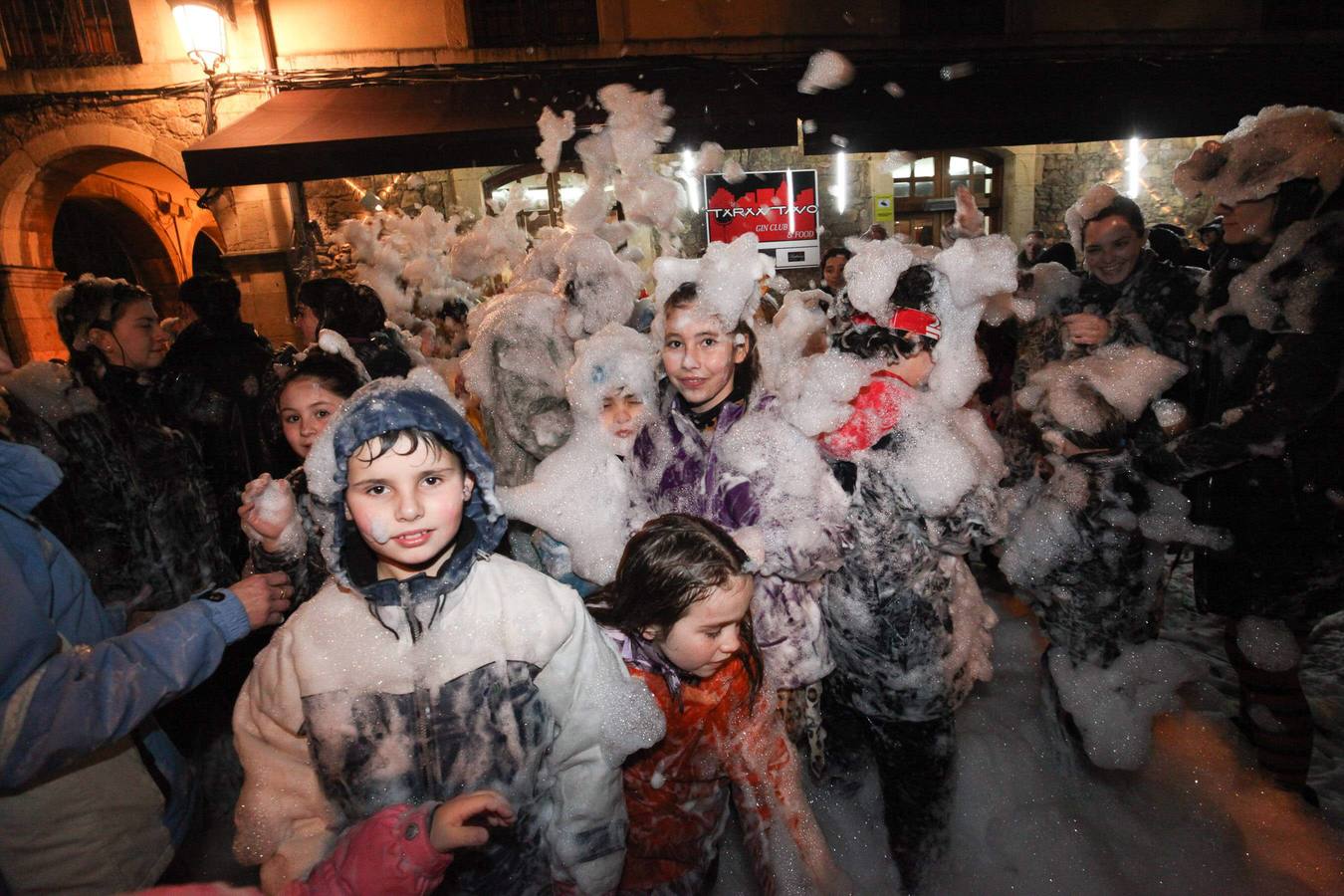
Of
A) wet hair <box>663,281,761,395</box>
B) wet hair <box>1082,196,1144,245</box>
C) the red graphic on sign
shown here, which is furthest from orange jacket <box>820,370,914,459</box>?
the red graphic on sign

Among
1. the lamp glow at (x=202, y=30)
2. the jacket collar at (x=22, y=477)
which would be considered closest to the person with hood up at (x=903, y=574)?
the jacket collar at (x=22, y=477)

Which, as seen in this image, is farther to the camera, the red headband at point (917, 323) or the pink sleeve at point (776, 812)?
the red headband at point (917, 323)

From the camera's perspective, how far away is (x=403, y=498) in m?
1.35

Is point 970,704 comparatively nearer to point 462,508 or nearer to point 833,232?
point 462,508

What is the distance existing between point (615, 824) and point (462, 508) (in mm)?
866

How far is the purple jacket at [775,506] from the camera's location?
201 centimetres

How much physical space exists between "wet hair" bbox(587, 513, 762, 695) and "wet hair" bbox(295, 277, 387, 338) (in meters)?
2.21

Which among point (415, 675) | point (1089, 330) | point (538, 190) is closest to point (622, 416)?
point (415, 675)

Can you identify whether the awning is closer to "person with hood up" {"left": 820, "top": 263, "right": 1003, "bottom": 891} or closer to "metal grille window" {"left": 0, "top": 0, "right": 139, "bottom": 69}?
"metal grille window" {"left": 0, "top": 0, "right": 139, "bottom": 69}

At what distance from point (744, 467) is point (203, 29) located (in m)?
8.88

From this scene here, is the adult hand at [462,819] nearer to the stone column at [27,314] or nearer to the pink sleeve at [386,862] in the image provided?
the pink sleeve at [386,862]

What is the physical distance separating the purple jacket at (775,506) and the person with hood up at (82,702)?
1260 mm

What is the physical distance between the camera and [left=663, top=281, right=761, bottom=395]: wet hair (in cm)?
220

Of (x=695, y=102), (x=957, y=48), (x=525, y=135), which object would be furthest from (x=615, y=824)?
(x=957, y=48)
